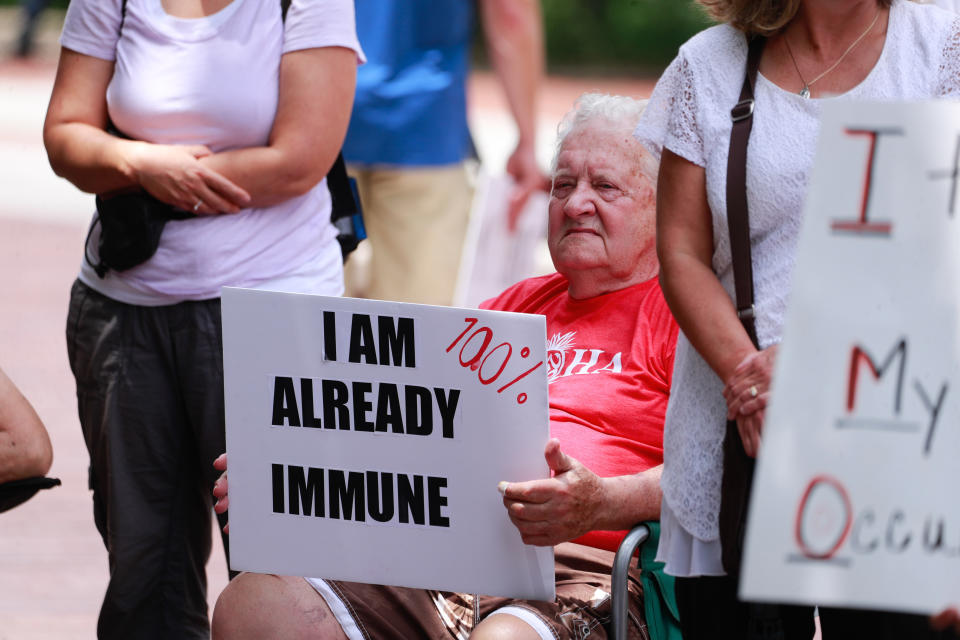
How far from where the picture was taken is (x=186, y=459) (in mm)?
3066

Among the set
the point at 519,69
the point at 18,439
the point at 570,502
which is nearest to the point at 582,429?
the point at 570,502

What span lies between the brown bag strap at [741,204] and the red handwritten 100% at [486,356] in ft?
1.19

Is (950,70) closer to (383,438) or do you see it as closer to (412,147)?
(383,438)

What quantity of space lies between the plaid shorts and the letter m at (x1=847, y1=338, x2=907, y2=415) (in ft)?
3.01

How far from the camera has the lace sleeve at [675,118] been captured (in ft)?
7.19

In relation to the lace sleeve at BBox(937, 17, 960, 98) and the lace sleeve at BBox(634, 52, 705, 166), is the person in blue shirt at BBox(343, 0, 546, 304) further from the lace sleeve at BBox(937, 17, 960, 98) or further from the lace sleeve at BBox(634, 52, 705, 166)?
the lace sleeve at BBox(937, 17, 960, 98)

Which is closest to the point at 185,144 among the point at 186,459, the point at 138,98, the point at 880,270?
the point at 138,98

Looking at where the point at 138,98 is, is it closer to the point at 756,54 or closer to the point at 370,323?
the point at 370,323

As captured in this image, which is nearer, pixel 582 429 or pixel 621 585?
pixel 621 585

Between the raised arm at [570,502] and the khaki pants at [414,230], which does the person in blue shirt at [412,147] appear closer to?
the khaki pants at [414,230]

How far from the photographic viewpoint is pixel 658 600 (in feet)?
8.40

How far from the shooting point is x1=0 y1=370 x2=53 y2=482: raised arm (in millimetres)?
2596

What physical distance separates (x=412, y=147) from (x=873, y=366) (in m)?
2.95

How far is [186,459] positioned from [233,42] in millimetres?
855
